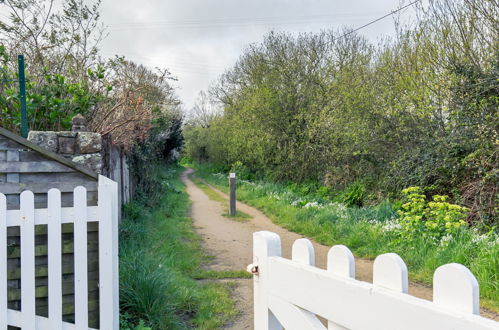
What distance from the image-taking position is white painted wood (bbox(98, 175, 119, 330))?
2.83 metres

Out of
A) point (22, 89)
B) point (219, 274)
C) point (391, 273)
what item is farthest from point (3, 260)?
point (219, 274)

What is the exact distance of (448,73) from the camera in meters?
7.41

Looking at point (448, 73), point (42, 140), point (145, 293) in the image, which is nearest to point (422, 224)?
point (448, 73)

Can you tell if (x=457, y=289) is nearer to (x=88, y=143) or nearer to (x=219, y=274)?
(x=88, y=143)

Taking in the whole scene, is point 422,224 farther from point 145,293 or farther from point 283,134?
point 283,134

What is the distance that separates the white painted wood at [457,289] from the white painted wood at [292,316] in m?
0.43

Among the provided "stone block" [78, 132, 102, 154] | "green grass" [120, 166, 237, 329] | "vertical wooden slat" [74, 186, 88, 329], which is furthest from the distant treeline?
"vertical wooden slat" [74, 186, 88, 329]

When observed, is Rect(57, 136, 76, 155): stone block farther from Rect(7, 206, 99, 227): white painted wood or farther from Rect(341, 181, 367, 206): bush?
Rect(341, 181, 367, 206): bush

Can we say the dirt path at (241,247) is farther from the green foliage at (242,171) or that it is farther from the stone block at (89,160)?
the green foliage at (242,171)

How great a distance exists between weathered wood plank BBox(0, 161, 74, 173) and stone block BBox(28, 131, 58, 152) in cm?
70

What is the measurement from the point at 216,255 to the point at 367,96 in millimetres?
6024

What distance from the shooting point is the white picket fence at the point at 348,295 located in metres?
0.82

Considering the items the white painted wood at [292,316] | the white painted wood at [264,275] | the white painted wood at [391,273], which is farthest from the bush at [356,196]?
the white painted wood at [391,273]

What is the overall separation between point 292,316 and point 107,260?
79.5 inches
